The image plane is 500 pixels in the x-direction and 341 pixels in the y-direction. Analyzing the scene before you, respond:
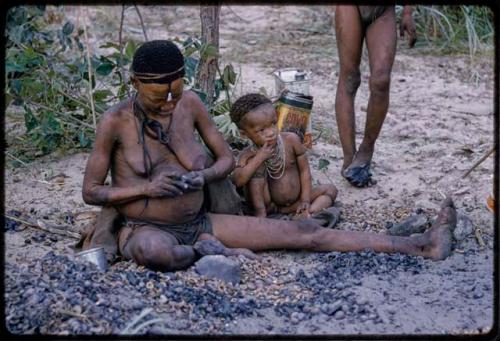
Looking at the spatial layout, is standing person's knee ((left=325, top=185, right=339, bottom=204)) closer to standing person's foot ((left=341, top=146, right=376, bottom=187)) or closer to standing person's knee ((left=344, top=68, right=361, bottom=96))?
standing person's foot ((left=341, top=146, right=376, bottom=187))

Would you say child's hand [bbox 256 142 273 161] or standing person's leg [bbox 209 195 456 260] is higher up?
child's hand [bbox 256 142 273 161]

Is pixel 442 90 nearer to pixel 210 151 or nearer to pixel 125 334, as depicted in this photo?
pixel 210 151

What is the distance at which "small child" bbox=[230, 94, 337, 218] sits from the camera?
4402 millimetres

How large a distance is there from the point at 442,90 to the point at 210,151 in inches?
137

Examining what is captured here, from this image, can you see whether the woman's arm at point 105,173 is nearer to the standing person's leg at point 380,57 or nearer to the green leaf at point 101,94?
the green leaf at point 101,94

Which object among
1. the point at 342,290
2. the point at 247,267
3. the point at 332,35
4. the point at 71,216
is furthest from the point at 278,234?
the point at 332,35

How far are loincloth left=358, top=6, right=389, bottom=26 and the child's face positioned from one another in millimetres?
905

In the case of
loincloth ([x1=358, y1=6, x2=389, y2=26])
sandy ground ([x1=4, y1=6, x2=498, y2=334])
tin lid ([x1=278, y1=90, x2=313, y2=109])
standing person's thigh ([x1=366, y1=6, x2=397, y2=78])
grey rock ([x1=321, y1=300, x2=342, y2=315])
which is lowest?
sandy ground ([x1=4, y1=6, x2=498, y2=334])

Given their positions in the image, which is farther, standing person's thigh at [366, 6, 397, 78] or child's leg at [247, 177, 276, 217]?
standing person's thigh at [366, 6, 397, 78]

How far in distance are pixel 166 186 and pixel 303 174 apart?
1033mm

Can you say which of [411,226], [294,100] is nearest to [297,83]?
[294,100]

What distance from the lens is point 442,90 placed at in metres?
7.14

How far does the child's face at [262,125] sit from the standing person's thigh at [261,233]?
1.51 ft

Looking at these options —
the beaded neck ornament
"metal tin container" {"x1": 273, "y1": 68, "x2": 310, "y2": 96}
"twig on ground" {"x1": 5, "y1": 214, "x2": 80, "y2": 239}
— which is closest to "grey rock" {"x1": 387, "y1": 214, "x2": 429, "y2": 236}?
the beaded neck ornament
